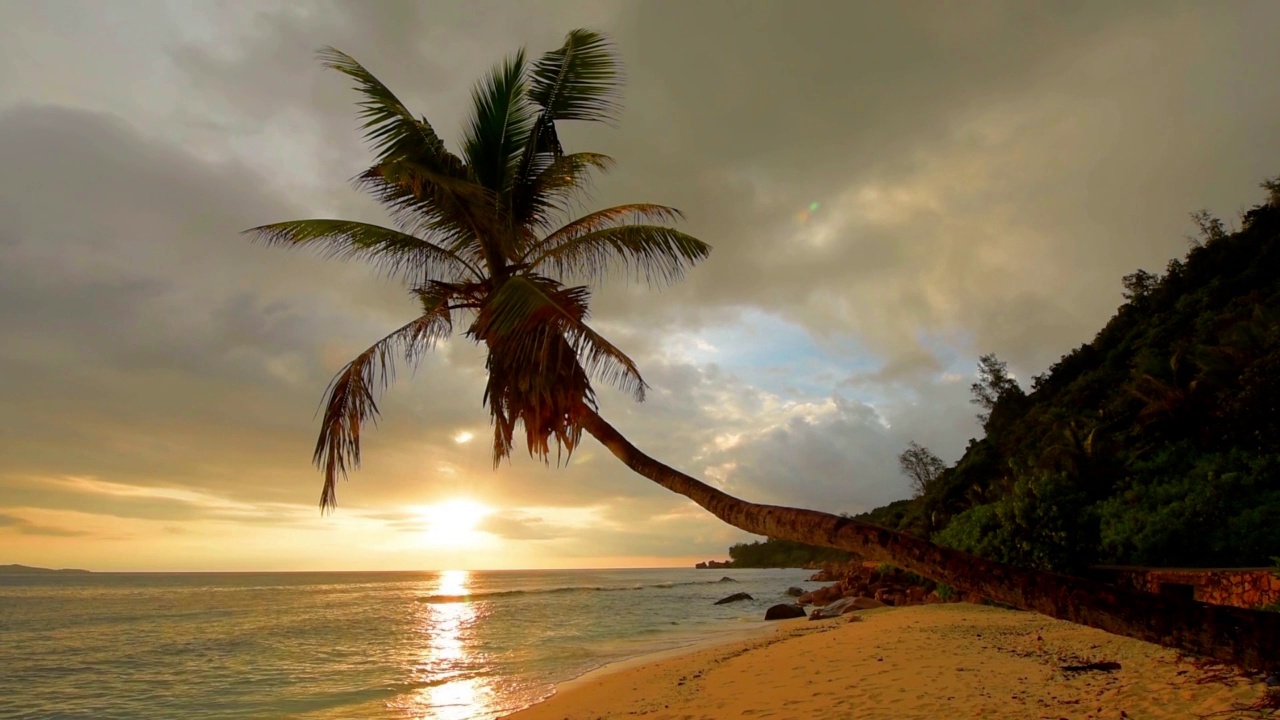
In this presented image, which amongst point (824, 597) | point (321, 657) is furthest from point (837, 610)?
point (321, 657)

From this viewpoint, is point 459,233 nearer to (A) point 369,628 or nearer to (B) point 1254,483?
(B) point 1254,483

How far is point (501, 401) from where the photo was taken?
23.6 ft

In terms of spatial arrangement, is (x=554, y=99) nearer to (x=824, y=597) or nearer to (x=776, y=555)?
(x=824, y=597)

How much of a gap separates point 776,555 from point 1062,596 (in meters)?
141

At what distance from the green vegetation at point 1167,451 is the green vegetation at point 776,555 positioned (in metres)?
70.7

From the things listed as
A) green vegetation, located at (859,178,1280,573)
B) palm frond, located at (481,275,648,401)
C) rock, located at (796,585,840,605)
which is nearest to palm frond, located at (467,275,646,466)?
palm frond, located at (481,275,648,401)

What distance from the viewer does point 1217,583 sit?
11.8 metres

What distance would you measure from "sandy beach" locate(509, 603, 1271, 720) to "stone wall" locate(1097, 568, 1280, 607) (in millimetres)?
2059

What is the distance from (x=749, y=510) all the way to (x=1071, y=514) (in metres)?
14.8

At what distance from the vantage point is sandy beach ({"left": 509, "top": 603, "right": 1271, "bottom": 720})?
265 inches

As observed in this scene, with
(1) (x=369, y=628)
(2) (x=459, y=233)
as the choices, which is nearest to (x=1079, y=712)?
(2) (x=459, y=233)

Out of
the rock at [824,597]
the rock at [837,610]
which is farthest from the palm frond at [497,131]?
the rock at [824,597]

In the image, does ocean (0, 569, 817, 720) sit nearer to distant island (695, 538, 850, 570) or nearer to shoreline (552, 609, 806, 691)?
shoreline (552, 609, 806, 691)

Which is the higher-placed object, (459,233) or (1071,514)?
(459,233)
